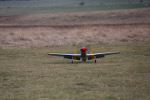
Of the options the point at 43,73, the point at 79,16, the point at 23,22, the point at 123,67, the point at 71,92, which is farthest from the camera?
the point at 79,16

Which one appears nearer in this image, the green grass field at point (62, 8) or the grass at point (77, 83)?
the grass at point (77, 83)

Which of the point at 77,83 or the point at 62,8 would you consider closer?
the point at 77,83

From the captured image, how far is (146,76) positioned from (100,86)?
3.11 metres

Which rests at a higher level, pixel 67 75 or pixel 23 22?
pixel 23 22

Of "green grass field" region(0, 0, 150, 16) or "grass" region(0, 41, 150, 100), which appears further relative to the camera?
"green grass field" region(0, 0, 150, 16)

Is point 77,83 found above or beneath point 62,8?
beneath

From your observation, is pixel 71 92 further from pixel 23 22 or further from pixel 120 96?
pixel 23 22

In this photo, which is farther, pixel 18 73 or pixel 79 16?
pixel 79 16

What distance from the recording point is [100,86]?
12766 millimetres

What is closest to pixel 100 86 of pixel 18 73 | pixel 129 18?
pixel 18 73

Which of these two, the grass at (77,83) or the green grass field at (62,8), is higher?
the green grass field at (62,8)

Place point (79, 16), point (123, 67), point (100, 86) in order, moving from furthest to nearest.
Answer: point (79, 16) → point (123, 67) → point (100, 86)

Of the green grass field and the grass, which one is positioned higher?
the green grass field

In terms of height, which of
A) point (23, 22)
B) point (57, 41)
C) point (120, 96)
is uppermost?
point (23, 22)
